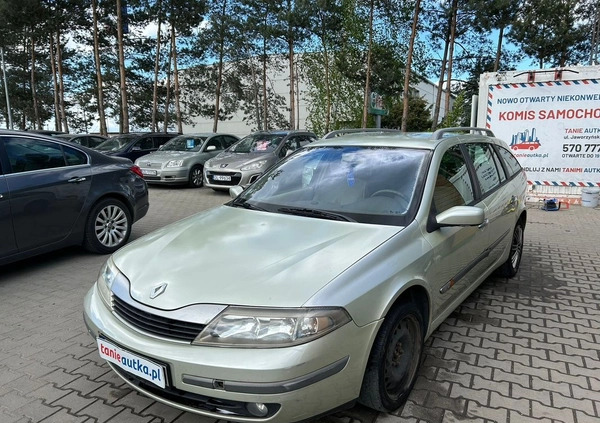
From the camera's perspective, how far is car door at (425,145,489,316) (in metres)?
2.80

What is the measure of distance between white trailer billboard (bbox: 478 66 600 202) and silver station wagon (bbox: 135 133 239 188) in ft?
24.5

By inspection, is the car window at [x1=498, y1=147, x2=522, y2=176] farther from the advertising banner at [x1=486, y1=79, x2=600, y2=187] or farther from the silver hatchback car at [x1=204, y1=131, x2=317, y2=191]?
the silver hatchback car at [x1=204, y1=131, x2=317, y2=191]

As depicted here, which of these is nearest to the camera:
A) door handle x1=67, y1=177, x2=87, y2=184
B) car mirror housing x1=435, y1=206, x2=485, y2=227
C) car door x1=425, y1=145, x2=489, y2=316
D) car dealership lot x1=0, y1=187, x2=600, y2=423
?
car dealership lot x1=0, y1=187, x2=600, y2=423

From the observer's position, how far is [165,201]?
9.96 meters

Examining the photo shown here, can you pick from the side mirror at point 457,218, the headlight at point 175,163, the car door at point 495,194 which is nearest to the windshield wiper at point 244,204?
the side mirror at point 457,218

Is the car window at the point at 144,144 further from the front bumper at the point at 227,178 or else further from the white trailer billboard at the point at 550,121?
the white trailer billboard at the point at 550,121

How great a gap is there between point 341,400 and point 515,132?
30.4 ft

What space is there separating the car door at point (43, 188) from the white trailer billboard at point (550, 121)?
8530mm

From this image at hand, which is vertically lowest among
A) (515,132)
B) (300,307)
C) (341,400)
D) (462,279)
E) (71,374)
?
(71,374)

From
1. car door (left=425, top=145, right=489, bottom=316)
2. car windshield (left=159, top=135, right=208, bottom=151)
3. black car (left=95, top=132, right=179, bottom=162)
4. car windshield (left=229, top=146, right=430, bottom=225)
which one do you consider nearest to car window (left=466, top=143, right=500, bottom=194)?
car door (left=425, top=145, right=489, bottom=316)

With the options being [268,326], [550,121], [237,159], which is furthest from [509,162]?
[237,159]

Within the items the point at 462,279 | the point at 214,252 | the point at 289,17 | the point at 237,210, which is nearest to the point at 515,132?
the point at 462,279

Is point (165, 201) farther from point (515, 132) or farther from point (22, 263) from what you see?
point (515, 132)

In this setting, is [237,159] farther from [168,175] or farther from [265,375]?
[265,375]
